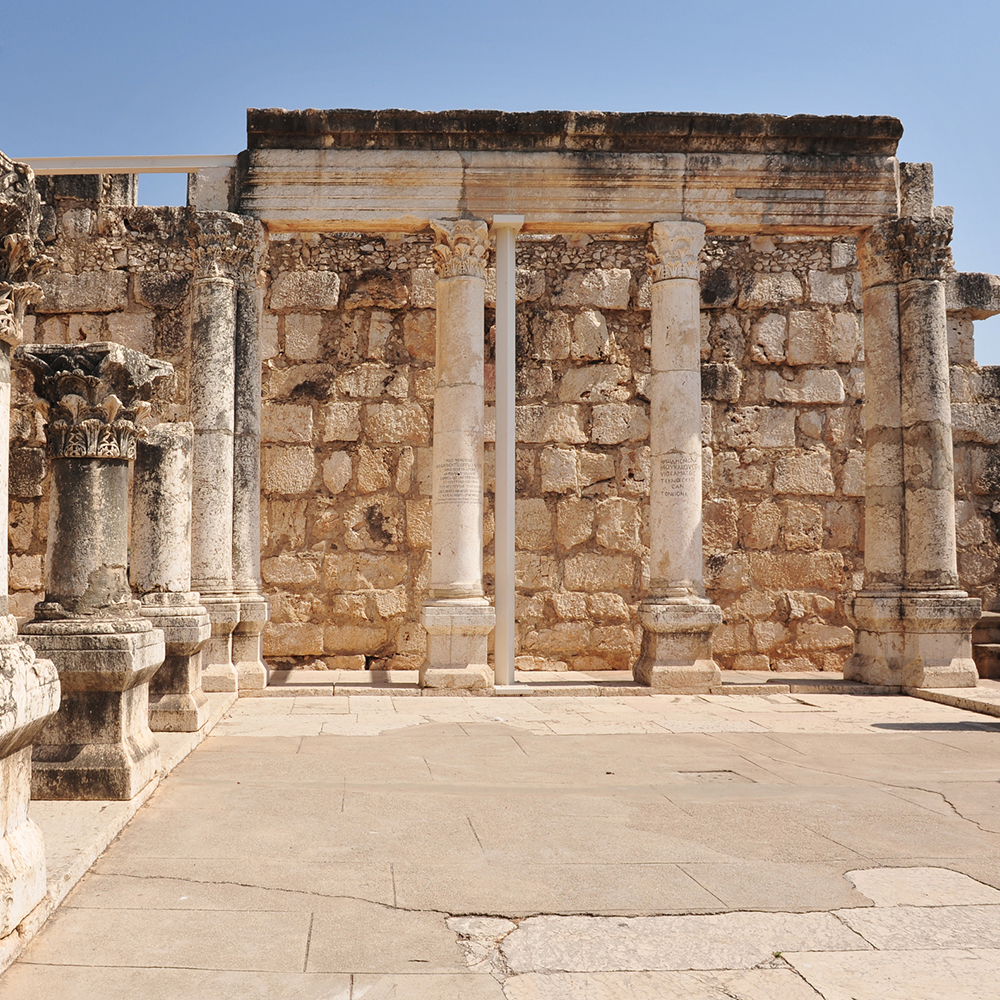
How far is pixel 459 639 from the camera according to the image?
31.8 feet

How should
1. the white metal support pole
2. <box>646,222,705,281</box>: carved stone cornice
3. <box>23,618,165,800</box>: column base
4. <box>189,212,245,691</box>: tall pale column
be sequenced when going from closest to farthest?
1. <box>23,618,165,800</box>: column base
2. <box>189,212,245,691</box>: tall pale column
3. the white metal support pole
4. <box>646,222,705,281</box>: carved stone cornice

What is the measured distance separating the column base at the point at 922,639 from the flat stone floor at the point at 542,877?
10.0 feet

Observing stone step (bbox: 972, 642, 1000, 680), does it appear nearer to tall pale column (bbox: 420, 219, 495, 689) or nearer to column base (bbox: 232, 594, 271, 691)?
tall pale column (bbox: 420, 219, 495, 689)

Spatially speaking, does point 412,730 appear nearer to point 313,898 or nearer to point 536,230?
point 313,898

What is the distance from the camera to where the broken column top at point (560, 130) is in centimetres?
992

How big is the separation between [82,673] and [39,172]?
26.0 feet

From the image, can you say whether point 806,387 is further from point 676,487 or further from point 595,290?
point 676,487

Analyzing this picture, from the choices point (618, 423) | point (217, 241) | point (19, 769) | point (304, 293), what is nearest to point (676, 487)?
point (618, 423)

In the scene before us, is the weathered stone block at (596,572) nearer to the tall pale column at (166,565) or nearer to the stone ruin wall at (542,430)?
the stone ruin wall at (542,430)

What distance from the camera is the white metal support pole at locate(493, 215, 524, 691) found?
32.5ft

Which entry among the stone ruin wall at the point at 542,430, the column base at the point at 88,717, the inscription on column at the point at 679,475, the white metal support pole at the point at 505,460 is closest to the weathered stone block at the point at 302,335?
the stone ruin wall at the point at 542,430

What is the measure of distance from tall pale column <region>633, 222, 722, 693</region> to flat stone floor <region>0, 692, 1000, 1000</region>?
2874 mm

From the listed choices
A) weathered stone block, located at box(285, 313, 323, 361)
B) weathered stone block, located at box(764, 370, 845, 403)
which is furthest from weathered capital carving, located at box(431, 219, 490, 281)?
weathered stone block, located at box(764, 370, 845, 403)

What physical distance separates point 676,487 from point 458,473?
2.17 meters
